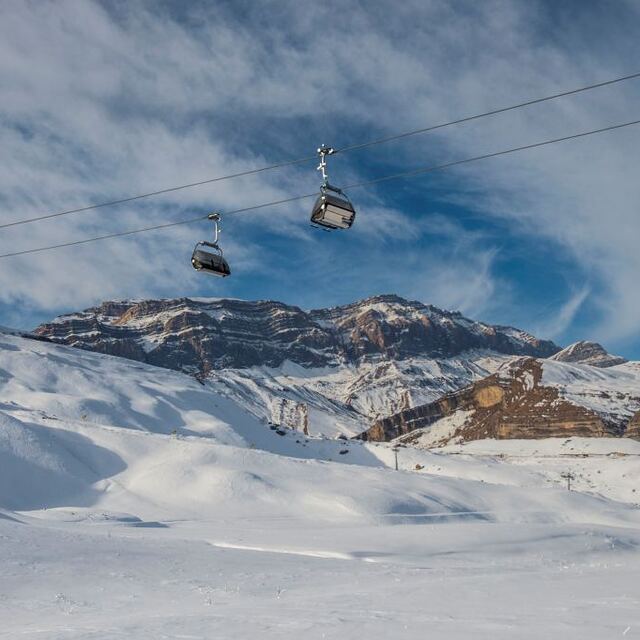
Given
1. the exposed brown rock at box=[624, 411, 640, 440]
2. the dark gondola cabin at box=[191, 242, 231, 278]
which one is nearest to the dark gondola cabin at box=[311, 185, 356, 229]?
the dark gondola cabin at box=[191, 242, 231, 278]

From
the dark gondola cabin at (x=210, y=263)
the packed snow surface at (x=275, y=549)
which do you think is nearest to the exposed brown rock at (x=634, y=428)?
the packed snow surface at (x=275, y=549)

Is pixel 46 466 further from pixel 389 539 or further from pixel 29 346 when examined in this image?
pixel 29 346

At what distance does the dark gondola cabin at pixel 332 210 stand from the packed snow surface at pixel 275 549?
25.3ft

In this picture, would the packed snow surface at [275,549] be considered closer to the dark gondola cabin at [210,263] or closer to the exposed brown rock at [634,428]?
the dark gondola cabin at [210,263]

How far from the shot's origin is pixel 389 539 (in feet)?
88.0

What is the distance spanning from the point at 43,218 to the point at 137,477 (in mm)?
32618

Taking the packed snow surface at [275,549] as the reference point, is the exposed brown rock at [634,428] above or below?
above

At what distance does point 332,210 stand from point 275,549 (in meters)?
13.8

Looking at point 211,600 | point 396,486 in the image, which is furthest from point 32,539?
point 396,486

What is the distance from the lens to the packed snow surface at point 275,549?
1048 centimetres

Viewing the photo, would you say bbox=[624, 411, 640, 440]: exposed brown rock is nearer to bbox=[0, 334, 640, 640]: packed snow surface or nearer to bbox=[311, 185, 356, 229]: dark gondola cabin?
bbox=[0, 334, 640, 640]: packed snow surface

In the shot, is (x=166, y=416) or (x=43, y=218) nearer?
(x=43, y=218)

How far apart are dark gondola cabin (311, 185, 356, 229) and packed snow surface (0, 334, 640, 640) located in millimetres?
7723

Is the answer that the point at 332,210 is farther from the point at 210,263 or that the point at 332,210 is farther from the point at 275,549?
the point at 275,549
